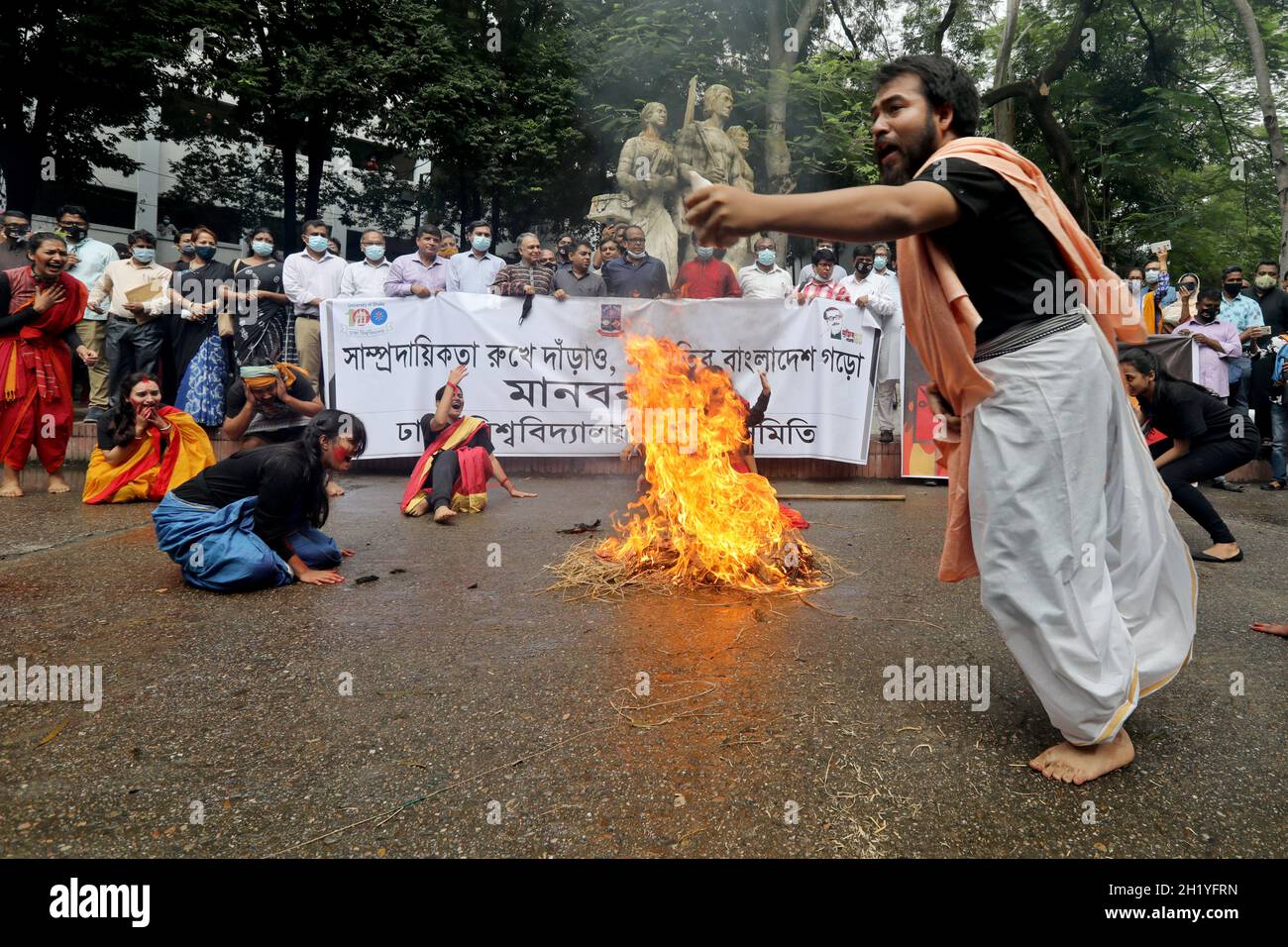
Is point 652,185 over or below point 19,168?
below

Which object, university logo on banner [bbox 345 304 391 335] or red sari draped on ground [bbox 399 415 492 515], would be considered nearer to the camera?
red sari draped on ground [bbox 399 415 492 515]

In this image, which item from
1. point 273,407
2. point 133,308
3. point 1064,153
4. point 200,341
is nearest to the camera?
point 273,407

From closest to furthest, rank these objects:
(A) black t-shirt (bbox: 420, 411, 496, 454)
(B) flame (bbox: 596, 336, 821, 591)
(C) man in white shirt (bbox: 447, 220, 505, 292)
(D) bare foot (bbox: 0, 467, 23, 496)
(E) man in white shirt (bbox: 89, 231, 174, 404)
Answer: (B) flame (bbox: 596, 336, 821, 591), (D) bare foot (bbox: 0, 467, 23, 496), (A) black t-shirt (bbox: 420, 411, 496, 454), (E) man in white shirt (bbox: 89, 231, 174, 404), (C) man in white shirt (bbox: 447, 220, 505, 292)

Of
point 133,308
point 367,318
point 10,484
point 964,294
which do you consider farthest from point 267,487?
point 133,308

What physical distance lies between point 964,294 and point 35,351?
727 centimetres

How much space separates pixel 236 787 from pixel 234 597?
2066mm

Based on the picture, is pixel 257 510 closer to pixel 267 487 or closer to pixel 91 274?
pixel 267 487

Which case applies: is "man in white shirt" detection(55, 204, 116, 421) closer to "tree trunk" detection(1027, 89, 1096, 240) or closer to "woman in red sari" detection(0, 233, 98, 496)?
"woman in red sari" detection(0, 233, 98, 496)

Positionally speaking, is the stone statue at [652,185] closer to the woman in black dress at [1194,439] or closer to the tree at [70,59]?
the woman in black dress at [1194,439]

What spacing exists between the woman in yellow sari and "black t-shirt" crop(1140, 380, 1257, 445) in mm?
6554

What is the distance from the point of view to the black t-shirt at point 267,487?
4270mm

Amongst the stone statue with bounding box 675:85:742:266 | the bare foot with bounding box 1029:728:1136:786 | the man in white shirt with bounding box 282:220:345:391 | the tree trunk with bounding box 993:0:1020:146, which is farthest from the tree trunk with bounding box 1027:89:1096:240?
the bare foot with bounding box 1029:728:1136:786

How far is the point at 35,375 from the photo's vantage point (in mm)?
6883

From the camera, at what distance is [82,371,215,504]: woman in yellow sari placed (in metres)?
6.31
